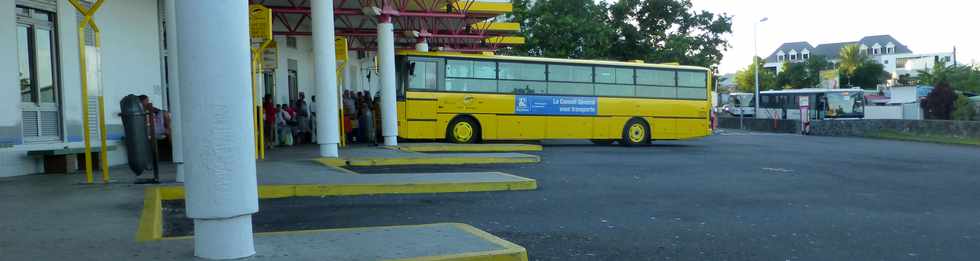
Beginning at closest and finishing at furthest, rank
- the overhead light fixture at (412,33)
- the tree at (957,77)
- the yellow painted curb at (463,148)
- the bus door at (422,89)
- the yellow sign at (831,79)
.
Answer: the yellow painted curb at (463,148) < the bus door at (422,89) < the overhead light fixture at (412,33) < the tree at (957,77) < the yellow sign at (831,79)

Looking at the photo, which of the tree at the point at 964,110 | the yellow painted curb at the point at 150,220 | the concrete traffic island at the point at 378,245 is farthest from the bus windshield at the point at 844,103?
the concrete traffic island at the point at 378,245

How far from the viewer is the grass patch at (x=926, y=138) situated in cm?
2711

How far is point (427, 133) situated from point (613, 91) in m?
5.71

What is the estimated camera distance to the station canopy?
19.7 m

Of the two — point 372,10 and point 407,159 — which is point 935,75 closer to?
point 372,10

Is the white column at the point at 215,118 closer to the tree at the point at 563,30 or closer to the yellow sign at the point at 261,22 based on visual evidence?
the yellow sign at the point at 261,22

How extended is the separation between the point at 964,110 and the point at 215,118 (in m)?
37.4

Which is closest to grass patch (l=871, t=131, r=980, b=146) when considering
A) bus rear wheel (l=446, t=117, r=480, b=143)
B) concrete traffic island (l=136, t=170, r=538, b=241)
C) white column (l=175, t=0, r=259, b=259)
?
bus rear wheel (l=446, t=117, r=480, b=143)

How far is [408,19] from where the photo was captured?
82.0ft

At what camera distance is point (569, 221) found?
7367 mm

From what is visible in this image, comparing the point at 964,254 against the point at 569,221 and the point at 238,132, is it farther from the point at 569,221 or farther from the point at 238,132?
the point at 238,132

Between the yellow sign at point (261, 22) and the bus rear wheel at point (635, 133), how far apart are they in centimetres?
1305

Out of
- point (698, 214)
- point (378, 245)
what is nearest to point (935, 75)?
point (698, 214)

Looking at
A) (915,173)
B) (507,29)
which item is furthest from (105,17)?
(507,29)
